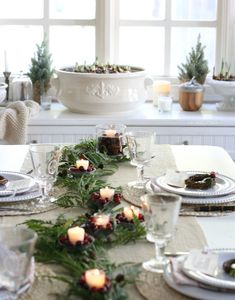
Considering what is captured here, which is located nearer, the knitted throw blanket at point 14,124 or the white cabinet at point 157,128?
the knitted throw blanket at point 14,124

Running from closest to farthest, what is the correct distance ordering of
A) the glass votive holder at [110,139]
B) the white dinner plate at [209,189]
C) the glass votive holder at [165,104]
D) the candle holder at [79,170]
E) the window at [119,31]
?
the white dinner plate at [209,189]
the candle holder at [79,170]
the glass votive holder at [110,139]
the glass votive holder at [165,104]
the window at [119,31]

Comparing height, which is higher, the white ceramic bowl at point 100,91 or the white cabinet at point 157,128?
the white ceramic bowl at point 100,91

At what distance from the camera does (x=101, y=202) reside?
1.65 metres

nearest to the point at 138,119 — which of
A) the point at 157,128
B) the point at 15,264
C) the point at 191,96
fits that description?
the point at 157,128

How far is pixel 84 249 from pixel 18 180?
566mm

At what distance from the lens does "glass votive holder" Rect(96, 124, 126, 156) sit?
215cm

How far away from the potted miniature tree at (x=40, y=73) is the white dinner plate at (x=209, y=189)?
6.04ft

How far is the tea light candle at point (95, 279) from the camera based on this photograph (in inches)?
46.4

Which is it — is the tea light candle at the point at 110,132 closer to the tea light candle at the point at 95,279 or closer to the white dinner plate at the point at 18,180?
the white dinner plate at the point at 18,180

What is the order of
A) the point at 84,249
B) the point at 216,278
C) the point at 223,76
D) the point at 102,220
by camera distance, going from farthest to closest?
1. the point at 223,76
2. the point at 102,220
3. the point at 84,249
4. the point at 216,278

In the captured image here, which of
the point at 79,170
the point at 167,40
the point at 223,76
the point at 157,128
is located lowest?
the point at 157,128

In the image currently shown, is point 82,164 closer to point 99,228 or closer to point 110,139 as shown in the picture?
point 110,139

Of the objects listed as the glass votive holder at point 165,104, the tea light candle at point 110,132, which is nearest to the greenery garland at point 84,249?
the tea light candle at point 110,132

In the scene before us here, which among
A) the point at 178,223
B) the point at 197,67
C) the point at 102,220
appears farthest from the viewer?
the point at 197,67
